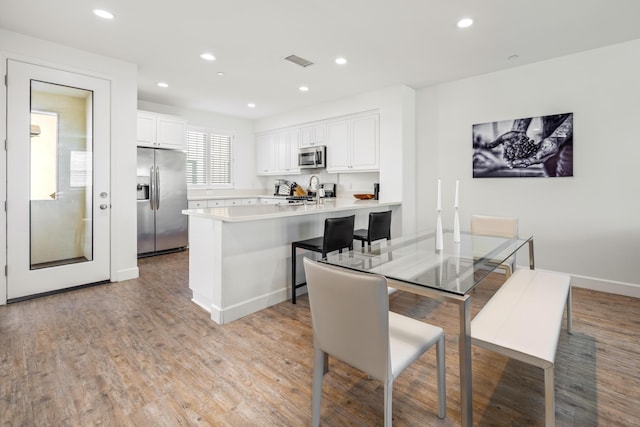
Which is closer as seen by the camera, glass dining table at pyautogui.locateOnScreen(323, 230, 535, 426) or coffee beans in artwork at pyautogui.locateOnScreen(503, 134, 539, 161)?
glass dining table at pyautogui.locateOnScreen(323, 230, 535, 426)

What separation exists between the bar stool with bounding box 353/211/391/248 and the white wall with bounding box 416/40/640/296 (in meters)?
1.49

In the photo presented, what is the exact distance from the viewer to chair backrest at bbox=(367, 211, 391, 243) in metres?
3.28

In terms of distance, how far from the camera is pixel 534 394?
5.73 feet

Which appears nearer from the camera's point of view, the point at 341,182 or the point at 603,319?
the point at 603,319

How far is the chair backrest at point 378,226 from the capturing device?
3.28 m

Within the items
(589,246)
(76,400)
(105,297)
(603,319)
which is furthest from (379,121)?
(76,400)

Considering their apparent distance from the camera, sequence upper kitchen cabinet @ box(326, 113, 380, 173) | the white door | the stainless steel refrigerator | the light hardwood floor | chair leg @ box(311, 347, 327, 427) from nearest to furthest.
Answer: chair leg @ box(311, 347, 327, 427), the light hardwood floor, the white door, upper kitchen cabinet @ box(326, 113, 380, 173), the stainless steel refrigerator

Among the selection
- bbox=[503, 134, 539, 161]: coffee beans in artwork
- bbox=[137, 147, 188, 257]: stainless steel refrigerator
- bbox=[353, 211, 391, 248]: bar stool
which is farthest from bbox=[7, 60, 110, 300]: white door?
bbox=[503, 134, 539, 161]: coffee beans in artwork

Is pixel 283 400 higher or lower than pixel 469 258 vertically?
lower

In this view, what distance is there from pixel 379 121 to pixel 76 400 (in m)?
4.41

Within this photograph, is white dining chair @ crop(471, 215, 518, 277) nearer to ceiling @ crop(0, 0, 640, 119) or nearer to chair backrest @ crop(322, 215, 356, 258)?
chair backrest @ crop(322, 215, 356, 258)

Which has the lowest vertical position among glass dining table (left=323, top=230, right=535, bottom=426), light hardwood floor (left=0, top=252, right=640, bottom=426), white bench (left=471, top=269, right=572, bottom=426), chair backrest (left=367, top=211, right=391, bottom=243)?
light hardwood floor (left=0, top=252, right=640, bottom=426)

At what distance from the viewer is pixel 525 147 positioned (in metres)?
3.74

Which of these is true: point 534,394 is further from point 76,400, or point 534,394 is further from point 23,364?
point 23,364
